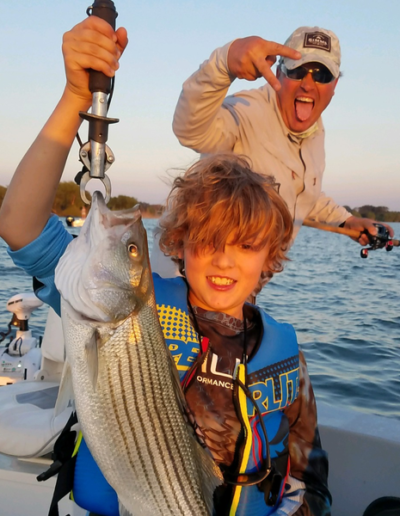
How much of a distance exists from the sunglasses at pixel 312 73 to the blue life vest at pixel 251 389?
228 centimetres

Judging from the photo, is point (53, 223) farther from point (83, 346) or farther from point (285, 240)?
point (285, 240)

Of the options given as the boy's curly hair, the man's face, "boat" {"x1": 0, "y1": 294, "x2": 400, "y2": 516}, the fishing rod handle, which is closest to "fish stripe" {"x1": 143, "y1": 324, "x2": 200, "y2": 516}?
the boy's curly hair

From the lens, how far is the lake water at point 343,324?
677cm

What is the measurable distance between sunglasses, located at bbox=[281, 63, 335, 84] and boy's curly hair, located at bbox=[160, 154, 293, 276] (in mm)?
1556

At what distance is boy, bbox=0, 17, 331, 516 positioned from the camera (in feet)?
6.86

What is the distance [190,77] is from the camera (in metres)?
3.23

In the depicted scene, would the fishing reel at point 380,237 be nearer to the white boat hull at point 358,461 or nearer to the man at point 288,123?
the man at point 288,123

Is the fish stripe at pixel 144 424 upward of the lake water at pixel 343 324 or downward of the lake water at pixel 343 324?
upward

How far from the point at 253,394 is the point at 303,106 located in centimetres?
259

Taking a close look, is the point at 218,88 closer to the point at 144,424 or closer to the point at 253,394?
the point at 253,394

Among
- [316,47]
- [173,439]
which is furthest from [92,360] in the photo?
[316,47]

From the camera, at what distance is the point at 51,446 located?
3.34 meters

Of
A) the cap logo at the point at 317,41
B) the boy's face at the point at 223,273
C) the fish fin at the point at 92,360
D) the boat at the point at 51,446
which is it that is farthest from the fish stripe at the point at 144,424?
the cap logo at the point at 317,41

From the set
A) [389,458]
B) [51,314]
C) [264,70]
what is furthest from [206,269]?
[389,458]
